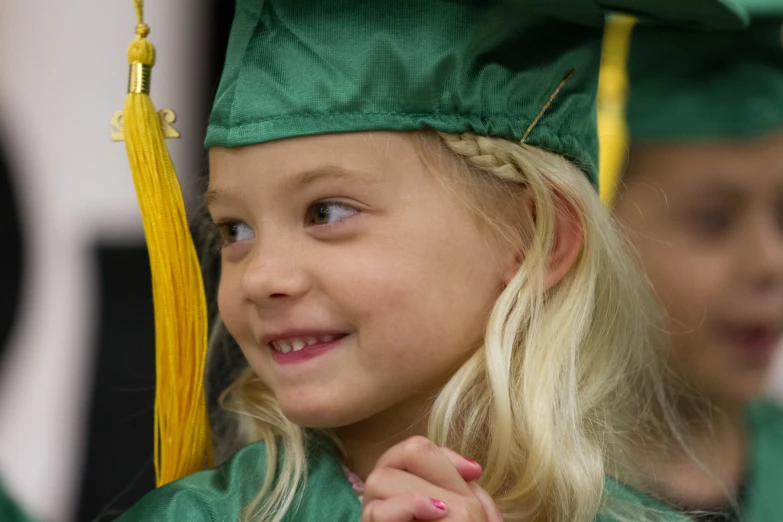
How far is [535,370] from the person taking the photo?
1012mm

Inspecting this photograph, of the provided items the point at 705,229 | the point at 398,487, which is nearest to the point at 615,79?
the point at 705,229

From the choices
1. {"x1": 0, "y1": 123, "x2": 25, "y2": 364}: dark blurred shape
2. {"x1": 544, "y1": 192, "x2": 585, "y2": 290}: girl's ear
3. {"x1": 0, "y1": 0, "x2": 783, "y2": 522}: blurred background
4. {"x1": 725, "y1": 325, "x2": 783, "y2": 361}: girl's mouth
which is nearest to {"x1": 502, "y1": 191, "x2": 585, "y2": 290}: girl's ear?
{"x1": 544, "y1": 192, "x2": 585, "y2": 290}: girl's ear

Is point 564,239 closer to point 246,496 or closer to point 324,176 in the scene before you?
point 324,176

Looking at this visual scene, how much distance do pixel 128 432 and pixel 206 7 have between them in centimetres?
76

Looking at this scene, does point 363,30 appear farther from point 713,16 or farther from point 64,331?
point 64,331

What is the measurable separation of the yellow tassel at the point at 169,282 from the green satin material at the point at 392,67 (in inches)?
3.0

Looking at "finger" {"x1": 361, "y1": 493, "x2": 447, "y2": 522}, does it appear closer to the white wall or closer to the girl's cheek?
the girl's cheek

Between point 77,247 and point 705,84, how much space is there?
103 cm

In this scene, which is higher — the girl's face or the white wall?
the girl's face

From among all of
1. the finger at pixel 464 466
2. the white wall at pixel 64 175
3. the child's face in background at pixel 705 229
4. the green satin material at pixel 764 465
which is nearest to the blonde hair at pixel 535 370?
the finger at pixel 464 466

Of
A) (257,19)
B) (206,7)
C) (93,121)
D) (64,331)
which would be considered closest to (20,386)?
(64,331)

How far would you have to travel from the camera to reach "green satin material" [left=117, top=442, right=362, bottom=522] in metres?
1.00

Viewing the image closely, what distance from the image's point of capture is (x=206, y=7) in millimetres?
1859

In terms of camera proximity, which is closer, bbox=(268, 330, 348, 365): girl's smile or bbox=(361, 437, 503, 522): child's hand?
bbox=(361, 437, 503, 522): child's hand
